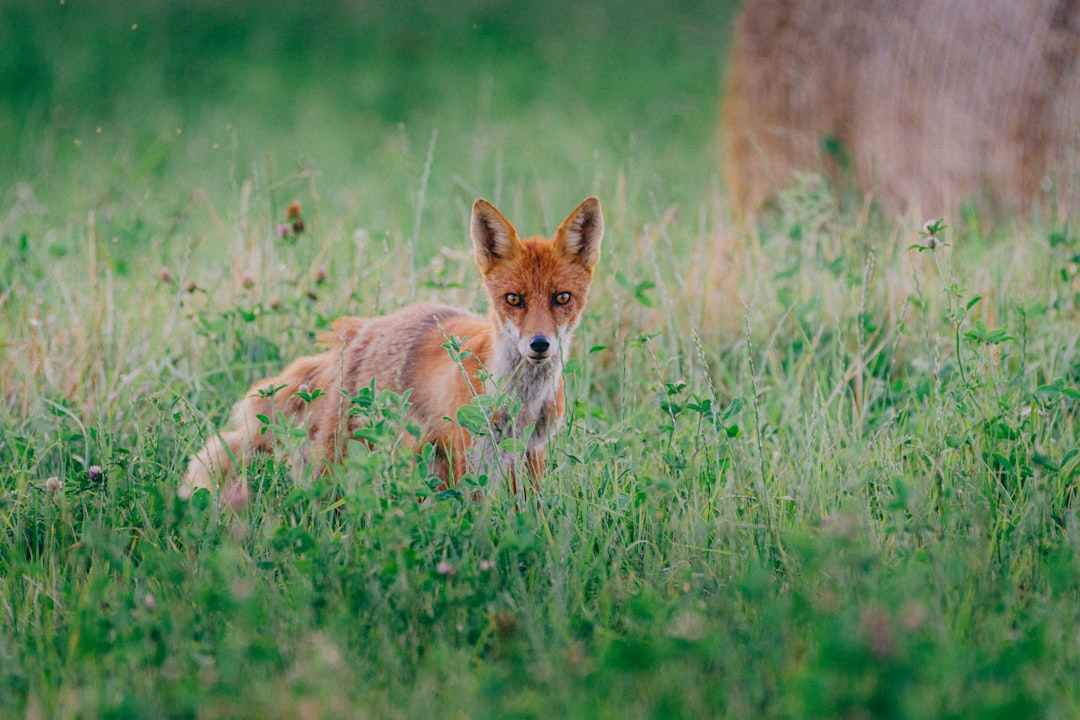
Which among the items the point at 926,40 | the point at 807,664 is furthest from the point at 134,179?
the point at 807,664

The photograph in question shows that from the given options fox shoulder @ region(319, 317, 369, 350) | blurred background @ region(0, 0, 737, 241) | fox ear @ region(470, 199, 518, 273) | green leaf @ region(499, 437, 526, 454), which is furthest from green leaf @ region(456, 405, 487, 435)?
blurred background @ region(0, 0, 737, 241)

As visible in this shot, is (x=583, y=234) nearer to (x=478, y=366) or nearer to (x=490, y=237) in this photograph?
(x=490, y=237)

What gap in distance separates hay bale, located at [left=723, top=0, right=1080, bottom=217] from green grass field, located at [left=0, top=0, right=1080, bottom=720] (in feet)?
1.68

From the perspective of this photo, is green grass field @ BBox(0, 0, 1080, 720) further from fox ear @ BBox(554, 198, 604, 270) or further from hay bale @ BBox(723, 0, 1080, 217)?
hay bale @ BBox(723, 0, 1080, 217)

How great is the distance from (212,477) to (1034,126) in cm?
623

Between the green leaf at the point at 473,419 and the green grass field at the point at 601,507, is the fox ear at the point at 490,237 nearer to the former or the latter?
the green grass field at the point at 601,507

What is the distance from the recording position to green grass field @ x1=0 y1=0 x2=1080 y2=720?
9.07 feet

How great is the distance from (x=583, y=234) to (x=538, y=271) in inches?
11.6

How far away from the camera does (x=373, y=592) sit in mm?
3201

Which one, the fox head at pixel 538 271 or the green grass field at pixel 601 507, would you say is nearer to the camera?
the green grass field at pixel 601 507

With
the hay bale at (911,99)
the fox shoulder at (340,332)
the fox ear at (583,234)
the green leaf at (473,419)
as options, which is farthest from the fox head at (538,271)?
the hay bale at (911,99)

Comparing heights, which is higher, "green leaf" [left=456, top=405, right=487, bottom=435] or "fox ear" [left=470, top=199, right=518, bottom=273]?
"fox ear" [left=470, top=199, right=518, bottom=273]

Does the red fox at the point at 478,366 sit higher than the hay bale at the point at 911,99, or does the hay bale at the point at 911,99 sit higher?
the hay bale at the point at 911,99

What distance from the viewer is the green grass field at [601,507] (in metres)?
2.77
